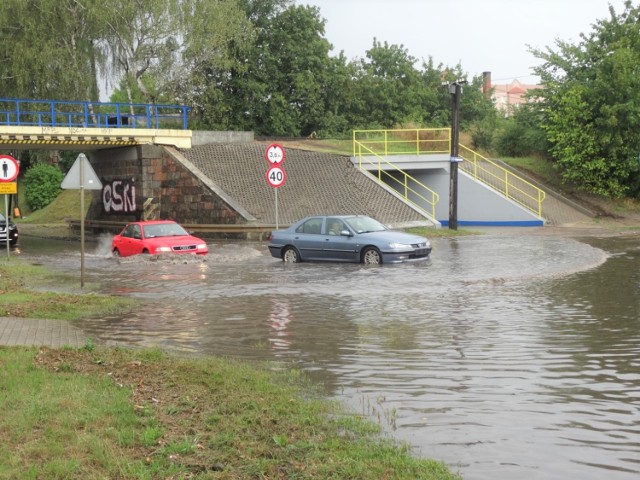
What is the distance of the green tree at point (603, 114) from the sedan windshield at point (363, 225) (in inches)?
802

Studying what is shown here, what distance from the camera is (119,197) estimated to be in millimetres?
39156

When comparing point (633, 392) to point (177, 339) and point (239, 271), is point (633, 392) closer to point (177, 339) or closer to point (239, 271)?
point (177, 339)

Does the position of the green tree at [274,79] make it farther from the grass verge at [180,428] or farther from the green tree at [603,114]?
the grass verge at [180,428]

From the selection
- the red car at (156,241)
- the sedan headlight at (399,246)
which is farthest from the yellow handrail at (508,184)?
the red car at (156,241)

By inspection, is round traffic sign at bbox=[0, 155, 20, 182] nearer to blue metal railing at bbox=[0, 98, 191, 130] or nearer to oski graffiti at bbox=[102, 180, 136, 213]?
blue metal railing at bbox=[0, 98, 191, 130]

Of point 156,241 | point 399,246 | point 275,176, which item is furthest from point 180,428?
point 275,176

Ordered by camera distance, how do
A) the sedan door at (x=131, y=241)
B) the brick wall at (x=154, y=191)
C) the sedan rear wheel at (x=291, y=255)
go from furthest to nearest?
the brick wall at (x=154, y=191), the sedan door at (x=131, y=241), the sedan rear wheel at (x=291, y=255)

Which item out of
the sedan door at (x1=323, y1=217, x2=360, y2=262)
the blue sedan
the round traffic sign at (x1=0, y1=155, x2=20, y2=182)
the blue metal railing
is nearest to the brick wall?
the blue metal railing

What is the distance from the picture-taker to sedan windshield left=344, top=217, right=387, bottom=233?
21.7m

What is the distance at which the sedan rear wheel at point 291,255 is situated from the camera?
22641 millimetres

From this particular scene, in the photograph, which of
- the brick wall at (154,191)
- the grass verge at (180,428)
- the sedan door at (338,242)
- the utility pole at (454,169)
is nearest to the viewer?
the grass verge at (180,428)

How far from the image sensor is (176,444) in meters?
5.75

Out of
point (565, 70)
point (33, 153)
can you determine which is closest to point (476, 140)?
point (565, 70)

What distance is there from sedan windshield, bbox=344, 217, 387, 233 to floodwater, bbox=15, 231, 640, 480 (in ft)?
4.46
